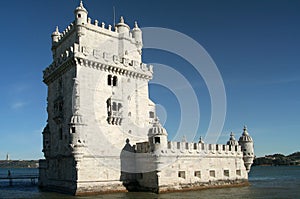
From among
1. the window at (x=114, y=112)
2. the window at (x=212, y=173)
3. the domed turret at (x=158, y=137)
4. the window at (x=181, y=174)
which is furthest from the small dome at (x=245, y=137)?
the window at (x=114, y=112)

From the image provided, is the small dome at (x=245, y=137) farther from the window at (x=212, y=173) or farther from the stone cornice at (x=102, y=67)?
the stone cornice at (x=102, y=67)

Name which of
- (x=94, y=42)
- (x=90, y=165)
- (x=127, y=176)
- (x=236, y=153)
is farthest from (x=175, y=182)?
(x=94, y=42)

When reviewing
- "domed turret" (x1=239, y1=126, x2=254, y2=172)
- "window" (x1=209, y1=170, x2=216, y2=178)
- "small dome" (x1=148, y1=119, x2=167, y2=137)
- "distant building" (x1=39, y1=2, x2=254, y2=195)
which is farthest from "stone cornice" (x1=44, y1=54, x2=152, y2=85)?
"domed turret" (x1=239, y1=126, x2=254, y2=172)

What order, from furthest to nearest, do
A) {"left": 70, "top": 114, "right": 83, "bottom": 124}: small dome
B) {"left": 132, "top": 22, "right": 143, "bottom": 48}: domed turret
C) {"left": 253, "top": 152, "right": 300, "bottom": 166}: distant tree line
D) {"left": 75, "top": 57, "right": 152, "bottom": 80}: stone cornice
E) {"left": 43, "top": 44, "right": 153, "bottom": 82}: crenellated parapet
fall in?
{"left": 253, "top": 152, "right": 300, "bottom": 166}: distant tree line
{"left": 132, "top": 22, "right": 143, "bottom": 48}: domed turret
{"left": 75, "top": 57, "right": 152, "bottom": 80}: stone cornice
{"left": 43, "top": 44, "right": 153, "bottom": 82}: crenellated parapet
{"left": 70, "top": 114, "right": 83, "bottom": 124}: small dome

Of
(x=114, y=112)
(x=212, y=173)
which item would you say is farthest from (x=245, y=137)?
(x=114, y=112)

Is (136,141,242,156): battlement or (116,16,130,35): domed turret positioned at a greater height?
(116,16,130,35): domed turret

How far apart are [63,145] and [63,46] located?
11298 mm

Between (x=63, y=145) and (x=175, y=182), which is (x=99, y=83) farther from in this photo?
(x=175, y=182)

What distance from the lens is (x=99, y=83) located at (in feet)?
104

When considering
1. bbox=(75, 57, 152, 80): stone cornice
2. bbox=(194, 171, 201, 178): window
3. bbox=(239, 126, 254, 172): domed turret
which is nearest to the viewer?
bbox=(75, 57, 152, 80): stone cornice

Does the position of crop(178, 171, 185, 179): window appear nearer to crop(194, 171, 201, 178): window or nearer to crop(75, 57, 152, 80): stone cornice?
crop(194, 171, 201, 178): window

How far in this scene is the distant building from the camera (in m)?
29.9

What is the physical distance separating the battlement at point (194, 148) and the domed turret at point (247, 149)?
0.92 meters

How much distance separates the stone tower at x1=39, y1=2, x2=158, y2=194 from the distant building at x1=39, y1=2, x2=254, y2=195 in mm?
89
